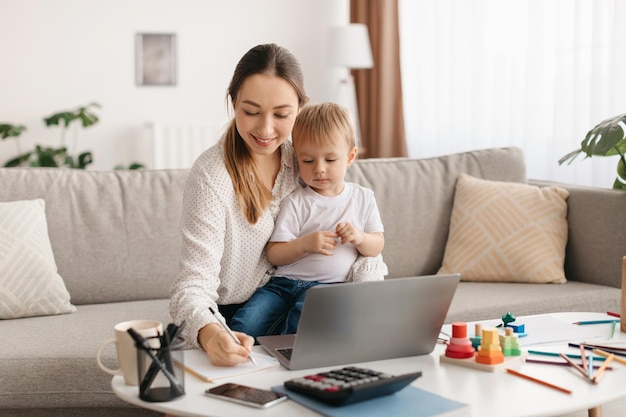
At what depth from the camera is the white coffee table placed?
125 centimetres

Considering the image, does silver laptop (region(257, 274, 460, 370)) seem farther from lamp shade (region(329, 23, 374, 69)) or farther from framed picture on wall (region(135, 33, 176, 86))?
framed picture on wall (region(135, 33, 176, 86))

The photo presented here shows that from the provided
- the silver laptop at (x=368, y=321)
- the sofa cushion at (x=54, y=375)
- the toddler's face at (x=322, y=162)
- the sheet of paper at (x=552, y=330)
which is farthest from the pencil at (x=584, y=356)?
the sofa cushion at (x=54, y=375)

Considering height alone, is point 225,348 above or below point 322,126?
below

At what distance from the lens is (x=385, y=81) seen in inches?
201

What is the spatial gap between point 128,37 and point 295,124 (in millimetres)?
3457

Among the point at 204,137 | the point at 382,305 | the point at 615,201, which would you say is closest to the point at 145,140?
the point at 204,137

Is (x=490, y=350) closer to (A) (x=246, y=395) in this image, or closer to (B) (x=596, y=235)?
(A) (x=246, y=395)

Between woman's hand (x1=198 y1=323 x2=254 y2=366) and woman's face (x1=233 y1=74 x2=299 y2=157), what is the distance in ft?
1.45

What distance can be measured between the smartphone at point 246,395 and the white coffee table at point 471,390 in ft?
0.04

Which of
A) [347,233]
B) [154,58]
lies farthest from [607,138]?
[154,58]

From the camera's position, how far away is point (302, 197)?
1959 millimetres

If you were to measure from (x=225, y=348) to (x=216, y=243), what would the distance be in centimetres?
37

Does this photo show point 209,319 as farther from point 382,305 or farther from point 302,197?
point 302,197

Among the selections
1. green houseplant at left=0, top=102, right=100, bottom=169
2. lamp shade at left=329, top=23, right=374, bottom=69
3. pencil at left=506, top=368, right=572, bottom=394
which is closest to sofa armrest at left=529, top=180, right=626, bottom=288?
pencil at left=506, top=368, right=572, bottom=394
